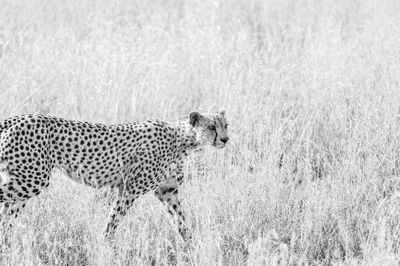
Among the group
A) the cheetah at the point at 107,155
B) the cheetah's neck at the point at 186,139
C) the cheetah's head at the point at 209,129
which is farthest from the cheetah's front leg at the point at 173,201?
the cheetah's head at the point at 209,129

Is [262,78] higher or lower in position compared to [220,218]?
higher

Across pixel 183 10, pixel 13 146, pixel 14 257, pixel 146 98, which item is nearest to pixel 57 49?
pixel 146 98

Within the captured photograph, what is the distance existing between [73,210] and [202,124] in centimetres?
88

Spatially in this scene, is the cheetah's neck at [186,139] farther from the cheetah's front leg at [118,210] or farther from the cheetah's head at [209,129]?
the cheetah's front leg at [118,210]

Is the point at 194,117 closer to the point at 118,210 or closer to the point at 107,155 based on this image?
the point at 107,155

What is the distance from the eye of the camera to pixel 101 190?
5.03 meters

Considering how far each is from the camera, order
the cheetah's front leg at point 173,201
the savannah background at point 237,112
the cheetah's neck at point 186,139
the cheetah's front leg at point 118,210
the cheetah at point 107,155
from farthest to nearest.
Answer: the cheetah's neck at point 186,139 < the cheetah's front leg at point 173,201 < the cheetah's front leg at point 118,210 < the savannah background at point 237,112 < the cheetah at point 107,155

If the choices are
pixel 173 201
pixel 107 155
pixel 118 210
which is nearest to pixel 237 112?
pixel 173 201

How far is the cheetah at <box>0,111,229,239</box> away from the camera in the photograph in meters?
4.29

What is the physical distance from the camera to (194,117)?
4.77 meters

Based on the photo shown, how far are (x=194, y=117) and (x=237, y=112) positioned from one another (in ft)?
4.22

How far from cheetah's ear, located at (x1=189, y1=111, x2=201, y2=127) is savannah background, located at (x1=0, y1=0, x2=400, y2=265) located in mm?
380

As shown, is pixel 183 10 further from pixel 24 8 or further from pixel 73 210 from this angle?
pixel 73 210

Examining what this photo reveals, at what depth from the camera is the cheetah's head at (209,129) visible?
15.6 ft
